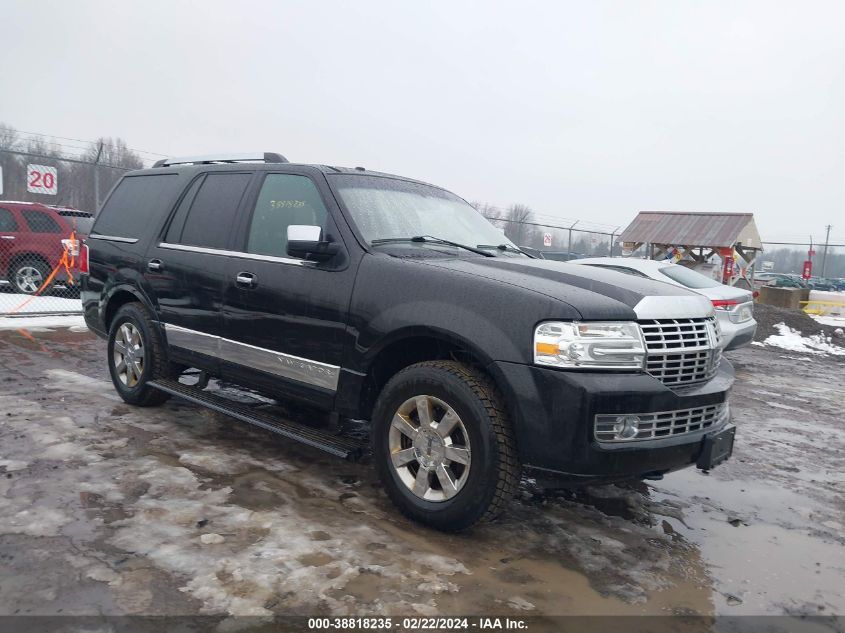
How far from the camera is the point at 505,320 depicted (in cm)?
316

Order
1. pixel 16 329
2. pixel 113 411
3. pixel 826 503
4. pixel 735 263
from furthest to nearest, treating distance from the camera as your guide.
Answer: pixel 735 263 → pixel 16 329 → pixel 113 411 → pixel 826 503

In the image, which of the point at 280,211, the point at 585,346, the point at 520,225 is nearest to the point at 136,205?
the point at 280,211

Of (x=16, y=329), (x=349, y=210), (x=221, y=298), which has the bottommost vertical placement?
(x=16, y=329)

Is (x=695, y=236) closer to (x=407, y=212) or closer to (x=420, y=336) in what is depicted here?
(x=407, y=212)

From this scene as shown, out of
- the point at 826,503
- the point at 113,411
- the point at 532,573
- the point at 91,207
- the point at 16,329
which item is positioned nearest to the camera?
the point at 532,573

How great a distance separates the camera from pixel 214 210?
4766mm

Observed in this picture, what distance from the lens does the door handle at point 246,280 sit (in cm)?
422

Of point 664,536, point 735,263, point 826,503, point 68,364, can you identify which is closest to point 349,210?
point 664,536

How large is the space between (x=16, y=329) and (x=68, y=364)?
2.90 m

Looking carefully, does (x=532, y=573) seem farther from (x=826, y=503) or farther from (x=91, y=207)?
(x=91, y=207)

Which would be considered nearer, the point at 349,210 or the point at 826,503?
the point at 349,210

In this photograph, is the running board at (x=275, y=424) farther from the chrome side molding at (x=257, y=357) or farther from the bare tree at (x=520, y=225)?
the bare tree at (x=520, y=225)

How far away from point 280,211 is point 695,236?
19.1 m

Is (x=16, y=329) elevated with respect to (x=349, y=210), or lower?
lower
